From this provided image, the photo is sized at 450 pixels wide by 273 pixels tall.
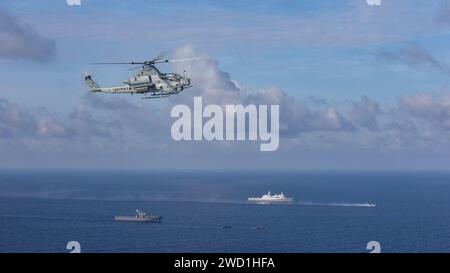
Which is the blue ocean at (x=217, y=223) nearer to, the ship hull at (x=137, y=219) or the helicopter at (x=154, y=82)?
the ship hull at (x=137, y=219)

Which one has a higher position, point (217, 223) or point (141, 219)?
point (141, 219)

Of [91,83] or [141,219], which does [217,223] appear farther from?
[91,83]

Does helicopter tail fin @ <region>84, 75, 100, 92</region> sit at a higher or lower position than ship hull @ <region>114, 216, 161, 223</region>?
lower

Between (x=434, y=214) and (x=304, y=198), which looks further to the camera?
(x=304, y=198)

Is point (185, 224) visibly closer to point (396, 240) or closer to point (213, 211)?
point (213, 211)

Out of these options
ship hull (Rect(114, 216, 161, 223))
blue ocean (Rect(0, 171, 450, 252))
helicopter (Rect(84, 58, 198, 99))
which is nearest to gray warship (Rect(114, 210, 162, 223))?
ship hull (Rect(114, 216, 161, 223))

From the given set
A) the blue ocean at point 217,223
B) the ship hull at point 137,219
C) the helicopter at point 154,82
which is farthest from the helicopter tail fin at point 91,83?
the ship hull at point 137,219

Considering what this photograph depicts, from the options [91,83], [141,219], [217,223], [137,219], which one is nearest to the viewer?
[91,83]

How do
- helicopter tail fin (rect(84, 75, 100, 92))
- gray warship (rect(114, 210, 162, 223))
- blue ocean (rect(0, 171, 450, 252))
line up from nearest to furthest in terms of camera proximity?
helicopter tail fin (rect(84, 75, 100, 92)) < blue ocean (rect(0, 171, 450, 252)) < gray warship (rect(114, 210, 162, 223))

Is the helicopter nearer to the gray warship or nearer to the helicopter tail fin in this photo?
the helicopter tail fin

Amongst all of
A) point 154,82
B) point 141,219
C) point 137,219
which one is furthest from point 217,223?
point 154,82
